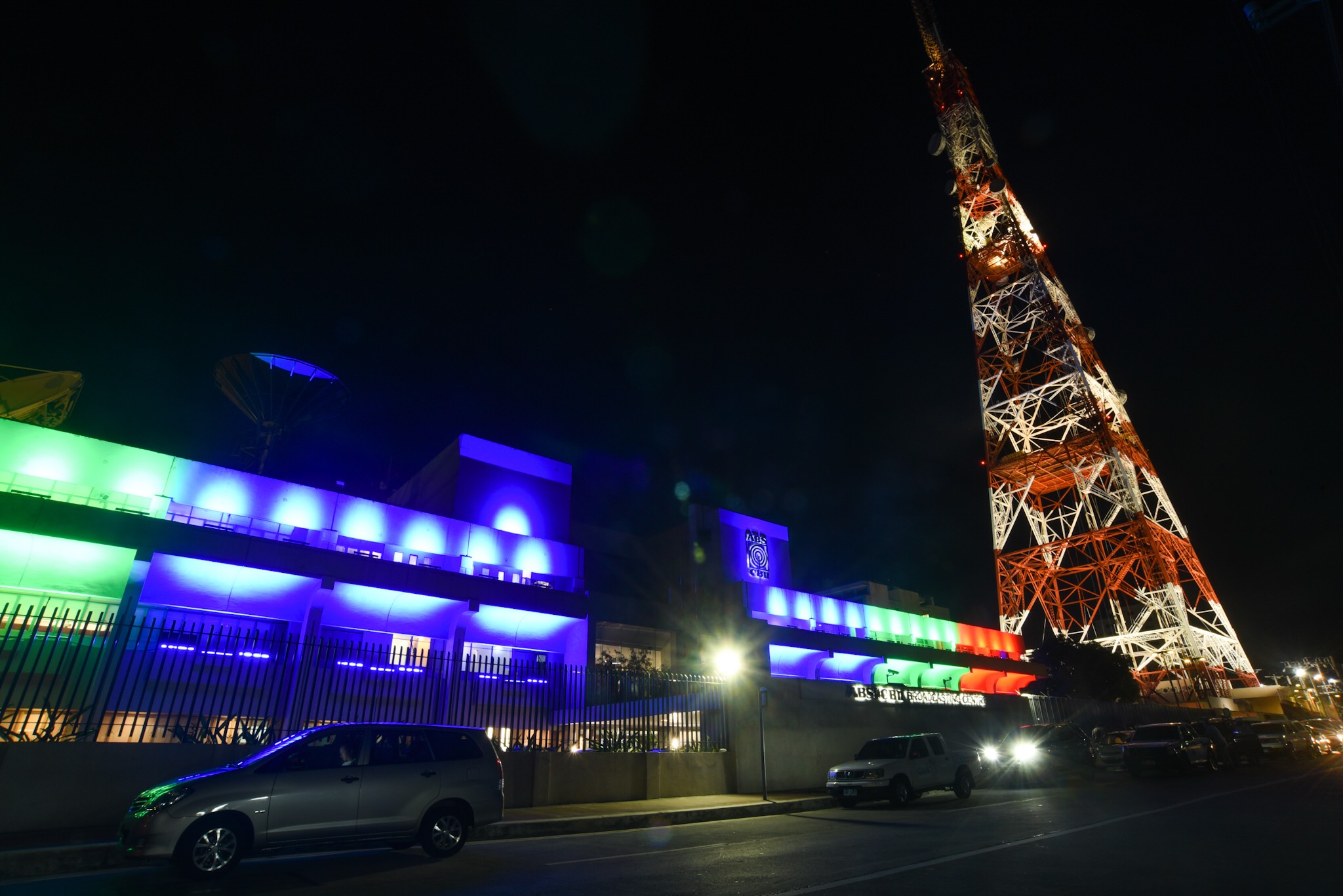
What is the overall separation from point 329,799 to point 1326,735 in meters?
41.3

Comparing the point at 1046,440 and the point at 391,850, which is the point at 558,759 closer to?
the point at 391,850

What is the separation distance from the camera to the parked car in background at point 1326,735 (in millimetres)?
29413

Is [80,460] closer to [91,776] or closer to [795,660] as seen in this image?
[91,776]

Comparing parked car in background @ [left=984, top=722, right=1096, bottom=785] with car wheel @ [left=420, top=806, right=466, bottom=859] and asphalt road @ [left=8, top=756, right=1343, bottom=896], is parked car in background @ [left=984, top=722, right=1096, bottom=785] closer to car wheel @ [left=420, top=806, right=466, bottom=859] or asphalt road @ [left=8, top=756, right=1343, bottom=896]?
asphalt road @ [left=8, top=756, right=1343, bottom=896]

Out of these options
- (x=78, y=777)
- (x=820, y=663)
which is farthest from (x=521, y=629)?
(x=78, y=777)

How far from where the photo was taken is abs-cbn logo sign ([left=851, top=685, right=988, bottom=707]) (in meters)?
20.7

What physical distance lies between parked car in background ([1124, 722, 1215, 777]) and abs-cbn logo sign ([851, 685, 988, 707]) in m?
4.52

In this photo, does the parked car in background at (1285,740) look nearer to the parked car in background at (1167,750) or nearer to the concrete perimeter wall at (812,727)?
the parked car in background at (1167,750)

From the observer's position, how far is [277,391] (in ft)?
137

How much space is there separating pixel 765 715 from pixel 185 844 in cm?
1287

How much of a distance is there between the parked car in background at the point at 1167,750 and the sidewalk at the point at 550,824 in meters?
9.81

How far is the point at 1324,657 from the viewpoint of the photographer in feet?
424

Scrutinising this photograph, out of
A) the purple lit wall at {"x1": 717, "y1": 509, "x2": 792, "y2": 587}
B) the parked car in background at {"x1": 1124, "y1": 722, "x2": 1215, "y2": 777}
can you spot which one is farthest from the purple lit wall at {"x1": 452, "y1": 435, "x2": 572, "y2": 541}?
the parked car in background at {"x1": 1124, "y1": 722, "x2": 1215, "y2": 777}

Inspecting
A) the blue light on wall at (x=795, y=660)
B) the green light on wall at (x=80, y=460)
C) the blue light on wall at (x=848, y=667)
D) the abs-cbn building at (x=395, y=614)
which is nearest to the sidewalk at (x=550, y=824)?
the abs-cbn building at (x=395, y=614)
